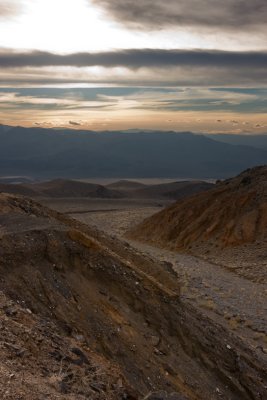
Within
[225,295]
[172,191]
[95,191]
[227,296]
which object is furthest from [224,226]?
[172,191]

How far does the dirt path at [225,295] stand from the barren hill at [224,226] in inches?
59.8

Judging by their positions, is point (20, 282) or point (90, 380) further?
point (20, 282)

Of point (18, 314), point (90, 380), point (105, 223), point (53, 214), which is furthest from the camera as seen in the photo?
point (105, 223)

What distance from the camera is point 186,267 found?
29.8 meters

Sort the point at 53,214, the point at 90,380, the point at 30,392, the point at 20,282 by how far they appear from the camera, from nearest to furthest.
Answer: the point at 30,392, the point at 90,380, the point at 20,282, the point at 53,214

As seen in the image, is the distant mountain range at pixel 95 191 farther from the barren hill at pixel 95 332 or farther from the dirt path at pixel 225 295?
the barren hill at pixel 95 332

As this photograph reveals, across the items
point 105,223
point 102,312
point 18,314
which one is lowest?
point 105,223

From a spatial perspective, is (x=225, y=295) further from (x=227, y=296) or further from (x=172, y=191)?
(x=172, y=191)

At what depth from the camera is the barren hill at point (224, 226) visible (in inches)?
1259

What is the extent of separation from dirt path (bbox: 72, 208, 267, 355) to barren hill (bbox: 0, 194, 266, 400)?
341 cm

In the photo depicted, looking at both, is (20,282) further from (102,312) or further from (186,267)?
(186,267)

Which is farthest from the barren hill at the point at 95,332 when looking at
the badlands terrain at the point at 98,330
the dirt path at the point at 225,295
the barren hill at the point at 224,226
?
the barren hill at the point at 224,226

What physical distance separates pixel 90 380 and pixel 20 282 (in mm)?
3634

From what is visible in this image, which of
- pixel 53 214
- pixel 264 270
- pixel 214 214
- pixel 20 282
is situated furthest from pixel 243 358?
pixel 214 214
